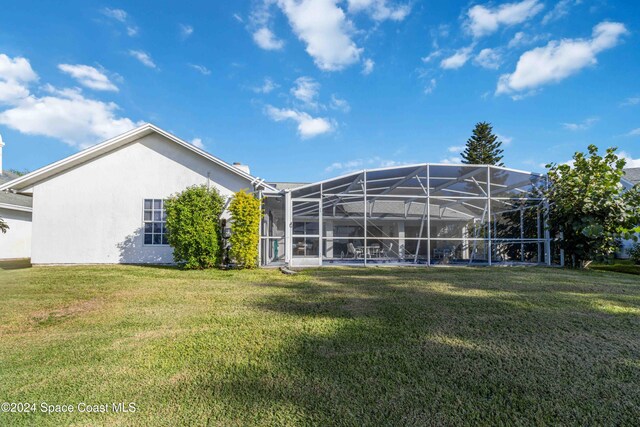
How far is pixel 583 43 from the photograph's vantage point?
11.9m

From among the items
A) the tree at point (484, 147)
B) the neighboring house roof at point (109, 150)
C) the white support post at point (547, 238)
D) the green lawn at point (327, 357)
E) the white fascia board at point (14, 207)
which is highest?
the tree at point (484, 147)

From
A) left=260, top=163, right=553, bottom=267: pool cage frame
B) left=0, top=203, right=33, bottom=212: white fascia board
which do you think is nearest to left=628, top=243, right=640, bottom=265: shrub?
left=260, top=163, right=553, bottom=267: pool cage frame

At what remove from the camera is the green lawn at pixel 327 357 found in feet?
8.05

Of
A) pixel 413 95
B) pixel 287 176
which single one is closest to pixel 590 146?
pixel 413 95

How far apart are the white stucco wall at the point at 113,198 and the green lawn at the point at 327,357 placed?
246 inches

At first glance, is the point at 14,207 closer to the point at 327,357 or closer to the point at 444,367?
the point at 327,357

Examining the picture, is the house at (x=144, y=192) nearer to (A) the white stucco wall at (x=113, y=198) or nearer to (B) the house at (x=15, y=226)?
(A) the white stucco wall at (x=113, y=198)

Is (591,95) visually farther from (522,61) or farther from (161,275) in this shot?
(161,275)

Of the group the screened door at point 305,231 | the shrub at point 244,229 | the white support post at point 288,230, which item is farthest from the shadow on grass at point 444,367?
the screened door at point 305,231

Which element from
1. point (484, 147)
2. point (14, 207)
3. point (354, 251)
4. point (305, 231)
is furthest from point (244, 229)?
point (484, 147)

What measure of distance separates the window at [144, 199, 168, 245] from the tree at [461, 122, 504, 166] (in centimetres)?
3176

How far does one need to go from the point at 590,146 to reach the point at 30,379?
54.4 feet

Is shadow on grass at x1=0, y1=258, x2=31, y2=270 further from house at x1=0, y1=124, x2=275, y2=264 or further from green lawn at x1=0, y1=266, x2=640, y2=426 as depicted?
green lawn at x1=0, y1=266, x2=640, y2=426

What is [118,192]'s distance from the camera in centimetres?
1263
